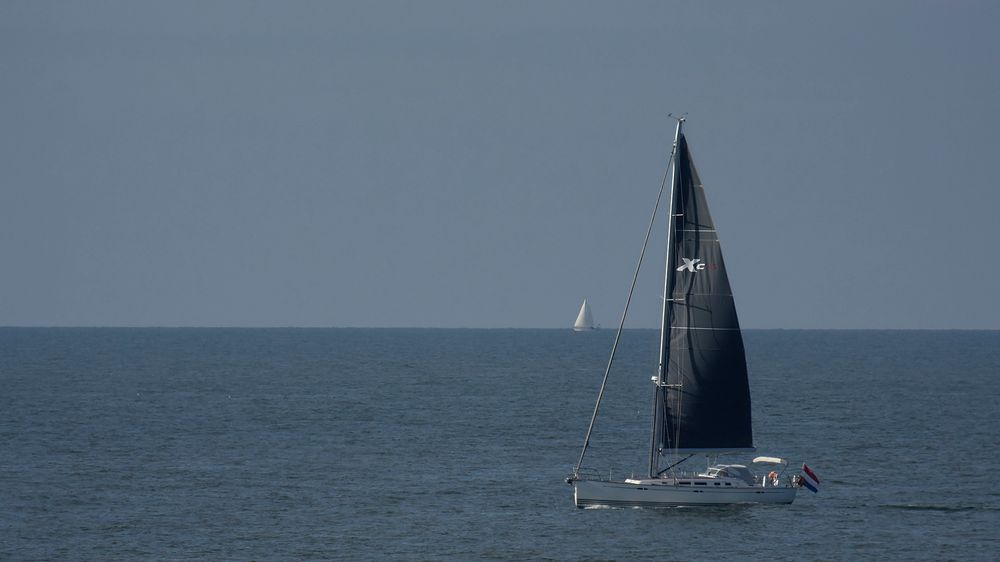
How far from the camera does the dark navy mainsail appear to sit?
54.2m

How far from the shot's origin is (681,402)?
5516cm

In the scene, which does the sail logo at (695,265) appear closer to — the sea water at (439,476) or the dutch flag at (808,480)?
the dutch flag at (808,480)

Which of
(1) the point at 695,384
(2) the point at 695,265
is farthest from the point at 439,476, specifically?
(2) the point at 695,265

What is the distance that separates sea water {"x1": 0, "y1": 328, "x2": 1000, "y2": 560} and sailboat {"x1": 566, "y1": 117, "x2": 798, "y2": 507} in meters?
0.92

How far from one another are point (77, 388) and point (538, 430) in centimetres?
5761

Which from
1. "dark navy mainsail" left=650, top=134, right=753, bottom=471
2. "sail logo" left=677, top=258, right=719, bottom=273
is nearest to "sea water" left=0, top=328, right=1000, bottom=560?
"dark navy mainsail" left=650, top=134, right=753, bottom=471

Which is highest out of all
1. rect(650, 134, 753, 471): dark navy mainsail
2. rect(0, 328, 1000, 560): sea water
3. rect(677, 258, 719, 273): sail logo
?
rect(677, 258, 719, 273): sail logo

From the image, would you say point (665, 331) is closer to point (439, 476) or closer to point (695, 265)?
point (695, 265)

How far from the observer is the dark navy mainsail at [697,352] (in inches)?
2135

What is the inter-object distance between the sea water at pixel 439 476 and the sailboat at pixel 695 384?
92 centimetres

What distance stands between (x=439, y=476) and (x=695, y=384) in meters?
16.7

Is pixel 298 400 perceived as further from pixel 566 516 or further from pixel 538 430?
pixel 566 516

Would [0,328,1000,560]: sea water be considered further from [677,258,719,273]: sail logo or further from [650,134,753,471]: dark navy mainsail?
[677,258,719,273]: sail logo

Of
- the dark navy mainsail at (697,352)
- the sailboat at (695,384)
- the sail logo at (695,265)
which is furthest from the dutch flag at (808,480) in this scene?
the sail logo at (695,265)
